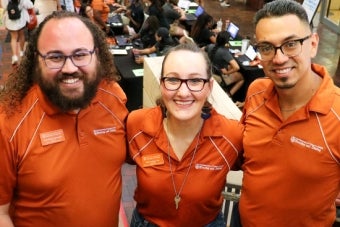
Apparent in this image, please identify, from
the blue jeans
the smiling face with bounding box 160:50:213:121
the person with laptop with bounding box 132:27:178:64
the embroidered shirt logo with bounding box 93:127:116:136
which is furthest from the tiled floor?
the smiling face with bounding box 160:50:213:121

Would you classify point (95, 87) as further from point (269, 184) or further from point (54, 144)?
point (269, 184)

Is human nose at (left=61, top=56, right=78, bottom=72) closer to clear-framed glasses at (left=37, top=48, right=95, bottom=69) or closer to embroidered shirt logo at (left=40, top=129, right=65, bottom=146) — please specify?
clear-framed glasses at (left=37, top=48, right=95, bottom=69)

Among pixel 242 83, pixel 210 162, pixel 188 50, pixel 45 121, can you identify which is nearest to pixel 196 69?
pixel 188 50

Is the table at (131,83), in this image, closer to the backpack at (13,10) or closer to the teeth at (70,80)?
the backpack at (13,10)

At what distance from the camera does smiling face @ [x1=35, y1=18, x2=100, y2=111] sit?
222cm

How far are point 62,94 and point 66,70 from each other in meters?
0.13

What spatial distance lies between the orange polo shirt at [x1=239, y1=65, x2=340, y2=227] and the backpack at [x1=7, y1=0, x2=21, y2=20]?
646 cm

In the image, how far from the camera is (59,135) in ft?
7.71

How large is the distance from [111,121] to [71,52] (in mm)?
512

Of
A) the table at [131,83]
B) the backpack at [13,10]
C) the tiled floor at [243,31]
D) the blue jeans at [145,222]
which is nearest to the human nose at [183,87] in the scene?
the blue jeans at [145,222]

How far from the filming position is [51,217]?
2.40m

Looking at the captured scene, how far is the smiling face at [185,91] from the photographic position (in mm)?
2369

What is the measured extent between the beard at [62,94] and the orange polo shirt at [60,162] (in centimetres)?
9

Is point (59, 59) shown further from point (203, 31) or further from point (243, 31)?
point (243, 31)
